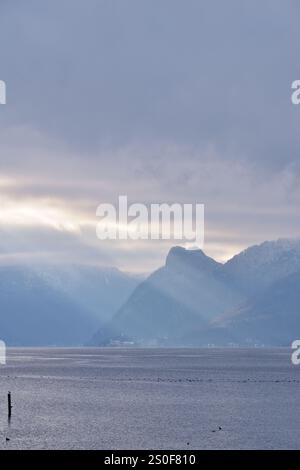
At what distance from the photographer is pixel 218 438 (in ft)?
382

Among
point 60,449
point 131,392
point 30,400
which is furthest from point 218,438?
point 131,392
